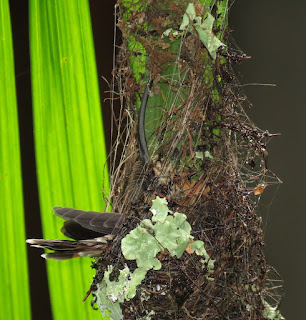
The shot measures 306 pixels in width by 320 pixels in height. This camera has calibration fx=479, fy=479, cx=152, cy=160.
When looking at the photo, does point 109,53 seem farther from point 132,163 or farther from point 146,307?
point 146,307

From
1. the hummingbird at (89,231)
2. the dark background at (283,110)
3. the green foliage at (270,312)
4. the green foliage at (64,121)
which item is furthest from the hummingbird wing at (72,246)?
the dark background at (283,110)

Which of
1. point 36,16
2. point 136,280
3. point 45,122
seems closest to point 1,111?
point 45,122

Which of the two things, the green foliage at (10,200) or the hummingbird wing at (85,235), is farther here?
the green foliage at (10,200)

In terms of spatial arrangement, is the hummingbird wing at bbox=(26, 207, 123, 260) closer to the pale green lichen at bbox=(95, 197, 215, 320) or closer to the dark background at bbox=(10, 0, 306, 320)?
the pale green lichen at bbox=(95, 197, 215, 320)

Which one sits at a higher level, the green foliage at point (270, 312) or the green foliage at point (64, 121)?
the green foliage at point (64, 121)

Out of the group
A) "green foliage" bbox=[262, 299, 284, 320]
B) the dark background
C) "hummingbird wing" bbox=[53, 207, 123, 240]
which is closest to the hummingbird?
"hummingbird wing" bbox=[53, 207, 123, 240]

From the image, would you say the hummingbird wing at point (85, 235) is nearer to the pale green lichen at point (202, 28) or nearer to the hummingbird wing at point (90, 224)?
the hummingbird wing at point (90, 224)

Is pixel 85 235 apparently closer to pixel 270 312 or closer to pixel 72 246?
pixel 72 246
